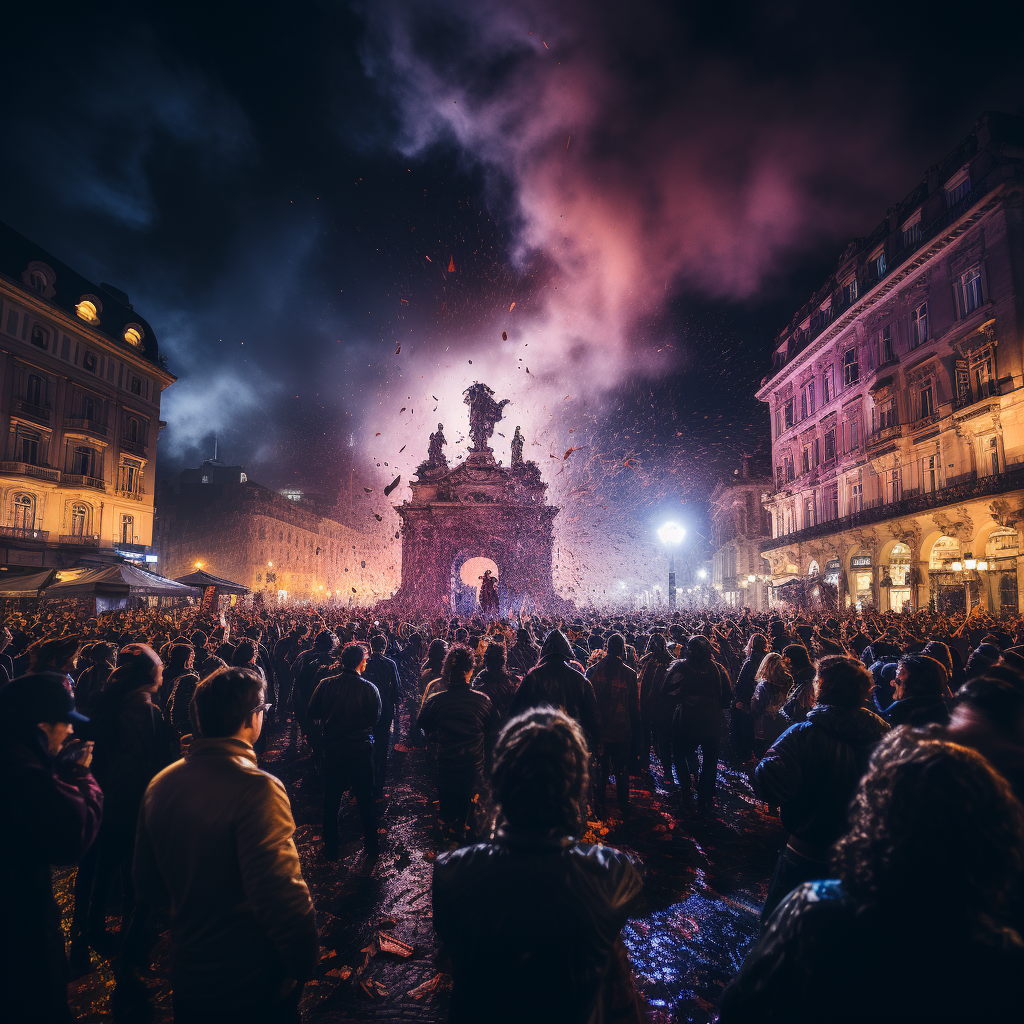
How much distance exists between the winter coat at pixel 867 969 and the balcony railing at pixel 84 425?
4255 centimetres

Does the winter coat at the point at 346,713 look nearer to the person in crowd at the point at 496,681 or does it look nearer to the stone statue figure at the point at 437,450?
the person in crowd at the point at 496,681

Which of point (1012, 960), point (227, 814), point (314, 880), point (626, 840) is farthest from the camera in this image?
point (626, 840)

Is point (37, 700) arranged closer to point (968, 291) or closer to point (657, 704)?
point (657, 704)

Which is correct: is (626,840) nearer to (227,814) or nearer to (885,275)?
(227,814)

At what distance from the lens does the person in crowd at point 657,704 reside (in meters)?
7.88

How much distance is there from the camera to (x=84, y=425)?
3403cm

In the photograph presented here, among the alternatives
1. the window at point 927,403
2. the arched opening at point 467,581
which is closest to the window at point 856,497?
the window at point 927,403

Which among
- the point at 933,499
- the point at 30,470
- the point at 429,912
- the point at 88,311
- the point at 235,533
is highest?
the point at 88,311

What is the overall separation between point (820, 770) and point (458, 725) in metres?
3.21

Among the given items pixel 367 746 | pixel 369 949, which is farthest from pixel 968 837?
pixel 367 746

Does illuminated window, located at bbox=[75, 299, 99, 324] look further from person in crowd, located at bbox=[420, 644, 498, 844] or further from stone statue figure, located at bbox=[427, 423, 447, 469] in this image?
person in crowd, located at bbox=[420, 644, 498, 844]

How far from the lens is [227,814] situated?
216 centimetres

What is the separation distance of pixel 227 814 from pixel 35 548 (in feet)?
124

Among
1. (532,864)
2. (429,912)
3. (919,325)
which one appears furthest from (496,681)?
(919,325)
